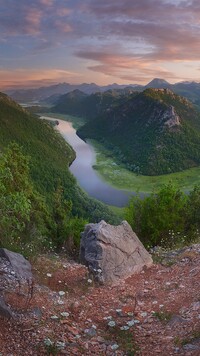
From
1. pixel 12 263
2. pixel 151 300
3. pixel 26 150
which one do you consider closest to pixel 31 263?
pixel 12 263

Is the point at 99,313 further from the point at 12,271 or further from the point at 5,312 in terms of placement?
the point at 12,271

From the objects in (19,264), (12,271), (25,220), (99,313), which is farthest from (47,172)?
(99,313)

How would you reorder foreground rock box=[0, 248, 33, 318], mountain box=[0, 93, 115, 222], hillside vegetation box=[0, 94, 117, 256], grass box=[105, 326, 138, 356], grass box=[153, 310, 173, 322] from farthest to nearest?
mountain box=[0, 93, 115, 222], hillside vegetation box=[0, 94, 117, 256], foreground rock box=[0, 248, 33, 318], grass box=[153, 310, 173, 322], grass box=[105, 326, 138, 356]

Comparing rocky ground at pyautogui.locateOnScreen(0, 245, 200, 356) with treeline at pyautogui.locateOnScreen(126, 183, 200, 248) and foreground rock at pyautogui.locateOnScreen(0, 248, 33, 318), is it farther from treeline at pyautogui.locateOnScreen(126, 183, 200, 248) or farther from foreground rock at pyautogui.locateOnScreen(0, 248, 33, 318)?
treeline at pyautogui.locateOnScreen(126, 183, 200, 248)

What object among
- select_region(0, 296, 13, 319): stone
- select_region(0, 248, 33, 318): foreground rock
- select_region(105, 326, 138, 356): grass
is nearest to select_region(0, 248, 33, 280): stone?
select_region(0, 248, 33, 318): foreground rock

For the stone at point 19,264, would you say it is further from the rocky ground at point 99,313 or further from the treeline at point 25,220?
the treeline at point 25,220

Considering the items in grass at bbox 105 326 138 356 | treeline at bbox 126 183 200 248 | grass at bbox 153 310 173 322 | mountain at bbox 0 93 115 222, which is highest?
grass at bbox 153 310 173 322
